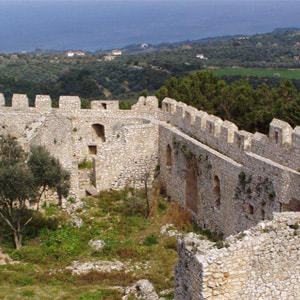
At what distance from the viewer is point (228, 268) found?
30.4 ft

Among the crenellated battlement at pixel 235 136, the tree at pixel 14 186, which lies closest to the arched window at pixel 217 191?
the crenellated battlement at pixel 235 136

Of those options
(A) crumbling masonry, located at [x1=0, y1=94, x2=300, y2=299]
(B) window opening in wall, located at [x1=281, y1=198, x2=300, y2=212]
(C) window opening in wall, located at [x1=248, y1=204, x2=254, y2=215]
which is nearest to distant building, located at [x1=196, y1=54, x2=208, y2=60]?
(A) crumbling masonry, located at [x1=0, y1=94, x2=300, y2=299]

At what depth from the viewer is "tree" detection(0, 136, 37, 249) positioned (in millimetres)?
15695

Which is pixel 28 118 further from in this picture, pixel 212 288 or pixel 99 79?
pixel 99 79

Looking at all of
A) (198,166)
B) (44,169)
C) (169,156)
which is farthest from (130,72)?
(44,169)

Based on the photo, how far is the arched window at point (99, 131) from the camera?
2334 centimetres

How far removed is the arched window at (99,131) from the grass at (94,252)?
3117mm

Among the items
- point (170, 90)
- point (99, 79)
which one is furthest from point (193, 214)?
point (99, 79)

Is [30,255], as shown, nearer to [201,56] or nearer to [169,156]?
[169,156]

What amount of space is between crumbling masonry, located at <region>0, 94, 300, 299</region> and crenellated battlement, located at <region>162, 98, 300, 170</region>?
26 millimetres

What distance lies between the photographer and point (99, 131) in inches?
924

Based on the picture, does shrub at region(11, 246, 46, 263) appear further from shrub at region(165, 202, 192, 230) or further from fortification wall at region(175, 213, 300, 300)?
fortification wall at region(175, 213, 300, 300)

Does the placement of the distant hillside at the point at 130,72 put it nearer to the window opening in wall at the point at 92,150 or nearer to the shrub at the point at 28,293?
the window opening in wall at the point at 92,150

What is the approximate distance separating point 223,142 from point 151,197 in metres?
4.58
